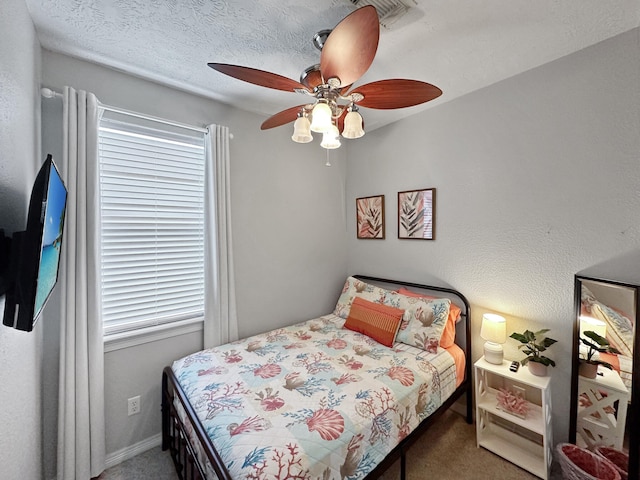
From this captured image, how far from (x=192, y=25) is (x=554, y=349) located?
3046 mm

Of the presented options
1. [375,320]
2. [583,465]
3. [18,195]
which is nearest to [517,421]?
[583,465]

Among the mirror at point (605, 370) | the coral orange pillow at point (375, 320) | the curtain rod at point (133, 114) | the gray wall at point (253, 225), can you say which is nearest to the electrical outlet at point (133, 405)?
the gray wall at point (253, 225)

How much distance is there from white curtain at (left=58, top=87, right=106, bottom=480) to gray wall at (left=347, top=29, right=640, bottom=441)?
8.20 ft

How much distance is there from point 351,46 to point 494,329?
2029 mm

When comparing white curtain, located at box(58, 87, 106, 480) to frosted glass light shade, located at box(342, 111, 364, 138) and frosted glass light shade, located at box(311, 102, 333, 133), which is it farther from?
frosted glass light shade, located at box(342, 111, 364, 138)

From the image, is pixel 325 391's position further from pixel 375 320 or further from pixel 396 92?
pixel 396 92

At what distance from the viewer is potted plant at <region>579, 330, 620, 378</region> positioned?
1594 millimetres

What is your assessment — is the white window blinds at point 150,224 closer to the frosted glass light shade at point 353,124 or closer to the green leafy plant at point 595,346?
the frosted glass light shade at point 353,124

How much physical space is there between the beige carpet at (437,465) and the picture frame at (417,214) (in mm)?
1609

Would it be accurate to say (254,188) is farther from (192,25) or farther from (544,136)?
(544,136)

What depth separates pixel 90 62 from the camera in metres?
1.77

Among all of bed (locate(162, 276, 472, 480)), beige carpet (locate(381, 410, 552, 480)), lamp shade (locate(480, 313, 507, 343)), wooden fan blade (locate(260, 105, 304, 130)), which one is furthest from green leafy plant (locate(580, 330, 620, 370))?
wooden fan blade (locate(260, 105, 304, 130))

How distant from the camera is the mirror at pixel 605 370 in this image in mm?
1476

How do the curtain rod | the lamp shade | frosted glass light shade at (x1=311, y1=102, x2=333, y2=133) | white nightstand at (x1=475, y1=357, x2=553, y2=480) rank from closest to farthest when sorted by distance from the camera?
frosted glass light shade at (x1=311, y1=102, x2=333, y2=133)
the curtain rod
white nightstand at (x1=475, y1=357, x2=553, y2=480)
the lamp shade
